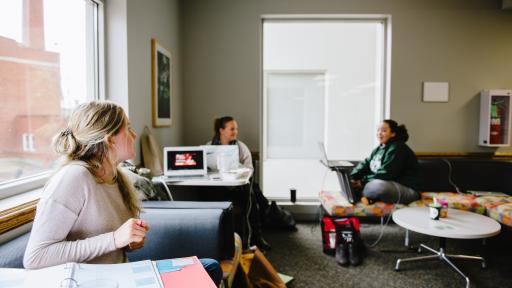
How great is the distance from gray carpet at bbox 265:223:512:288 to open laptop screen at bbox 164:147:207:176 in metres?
0.98

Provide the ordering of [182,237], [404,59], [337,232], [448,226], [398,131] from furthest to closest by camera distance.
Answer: [404,59] → [398,131] → [337,232] → [448,226] → [182,237]

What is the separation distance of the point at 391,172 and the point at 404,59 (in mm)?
1484

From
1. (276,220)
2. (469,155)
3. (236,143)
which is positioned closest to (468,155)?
(469,155)

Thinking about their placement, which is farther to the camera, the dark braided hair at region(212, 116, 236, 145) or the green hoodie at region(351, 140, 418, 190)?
the dark braided hair at region(212, 116, 236, 145)

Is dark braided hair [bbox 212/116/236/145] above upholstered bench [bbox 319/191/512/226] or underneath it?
above

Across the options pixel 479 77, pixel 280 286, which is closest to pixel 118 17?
pixel 280 286

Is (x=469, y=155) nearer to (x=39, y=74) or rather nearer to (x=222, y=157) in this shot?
(x=222, y=157)

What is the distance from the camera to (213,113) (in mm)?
4047

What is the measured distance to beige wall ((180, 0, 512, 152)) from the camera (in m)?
3.91

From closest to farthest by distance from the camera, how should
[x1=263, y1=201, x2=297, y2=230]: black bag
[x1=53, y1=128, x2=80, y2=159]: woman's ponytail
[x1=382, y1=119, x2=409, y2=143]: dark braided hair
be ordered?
[x1=53, y1=128, x2=80, y2=159]: woman's ponytail, [x1=382, y1=119, x2=409, y2=143]: dark braided hair, [x1=263, y1=201, x2=297, y2=230]: black bag

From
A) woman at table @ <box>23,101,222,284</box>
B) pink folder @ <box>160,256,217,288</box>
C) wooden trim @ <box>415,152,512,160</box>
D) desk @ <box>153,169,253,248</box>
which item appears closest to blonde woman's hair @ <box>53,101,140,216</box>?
woman at table @ <box>23,101,222,284</box>

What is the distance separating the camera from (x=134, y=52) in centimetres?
264

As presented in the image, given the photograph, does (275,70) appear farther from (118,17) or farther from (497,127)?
(497,127)

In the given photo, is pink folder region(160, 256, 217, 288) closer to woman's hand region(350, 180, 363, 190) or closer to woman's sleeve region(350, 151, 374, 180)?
woman's hand region(350, 180, 363, 190)
